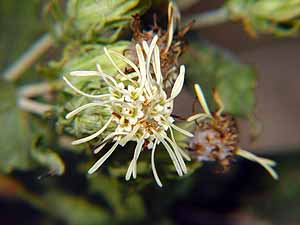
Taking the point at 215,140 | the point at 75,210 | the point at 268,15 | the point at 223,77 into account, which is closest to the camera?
the point at 215,140

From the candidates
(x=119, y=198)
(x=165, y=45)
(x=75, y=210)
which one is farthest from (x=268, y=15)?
(x=75, y=210)

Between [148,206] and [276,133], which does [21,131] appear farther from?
[276,133]

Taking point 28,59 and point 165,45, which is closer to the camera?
point 165,45

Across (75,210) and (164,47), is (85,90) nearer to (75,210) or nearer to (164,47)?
(164,47)

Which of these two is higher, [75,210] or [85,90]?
[85,90]

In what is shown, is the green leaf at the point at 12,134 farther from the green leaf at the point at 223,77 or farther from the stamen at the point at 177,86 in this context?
the stamen at the point at 177,86

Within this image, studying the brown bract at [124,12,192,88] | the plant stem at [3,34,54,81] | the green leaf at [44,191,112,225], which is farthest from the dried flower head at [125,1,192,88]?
the green leaf at [44,191,112,225]

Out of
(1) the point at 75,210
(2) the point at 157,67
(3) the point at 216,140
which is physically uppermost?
(2) the point at 157,67

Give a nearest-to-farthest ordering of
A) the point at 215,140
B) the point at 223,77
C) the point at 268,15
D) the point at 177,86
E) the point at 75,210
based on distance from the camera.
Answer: the point at 177,86, the point at 215,140, the point at 268,15, the point at 223,77, the point at 75,210

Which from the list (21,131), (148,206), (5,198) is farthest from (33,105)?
(5,198)
